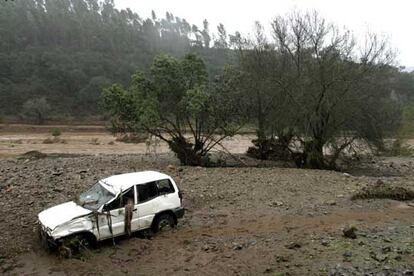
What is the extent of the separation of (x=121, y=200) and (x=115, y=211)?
12.1 inches

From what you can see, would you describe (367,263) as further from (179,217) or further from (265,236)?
(179,217)

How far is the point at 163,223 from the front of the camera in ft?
36.8

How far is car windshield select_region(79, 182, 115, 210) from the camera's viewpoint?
10.3 meters

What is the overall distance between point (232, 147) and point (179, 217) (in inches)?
1306

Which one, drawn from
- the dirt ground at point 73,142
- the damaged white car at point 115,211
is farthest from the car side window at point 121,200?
the dirt ground at point 73,142

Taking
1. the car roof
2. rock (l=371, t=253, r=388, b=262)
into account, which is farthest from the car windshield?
rock (l=371, t=253, r=388, b=262)

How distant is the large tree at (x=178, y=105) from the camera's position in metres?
23.1

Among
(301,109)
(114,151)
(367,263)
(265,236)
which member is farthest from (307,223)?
(114,151)

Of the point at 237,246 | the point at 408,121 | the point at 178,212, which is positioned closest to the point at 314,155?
the point at 408,121

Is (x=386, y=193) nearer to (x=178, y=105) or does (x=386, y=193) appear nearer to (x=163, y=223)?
(x=163, y=223)

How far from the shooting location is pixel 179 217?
1148 cm

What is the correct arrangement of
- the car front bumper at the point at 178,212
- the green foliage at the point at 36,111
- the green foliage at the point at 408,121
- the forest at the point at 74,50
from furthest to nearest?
1. the forest at the point at 74,50
2. the green foliage at the point at 36,111
3. the green foliage at the point at 408,121
4. the car front bumper at the point at 178,212

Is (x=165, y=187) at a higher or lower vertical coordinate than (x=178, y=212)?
higher

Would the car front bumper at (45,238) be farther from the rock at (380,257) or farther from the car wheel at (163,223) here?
the rock at (380,257)
